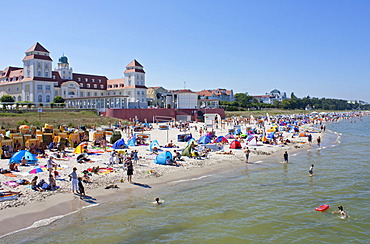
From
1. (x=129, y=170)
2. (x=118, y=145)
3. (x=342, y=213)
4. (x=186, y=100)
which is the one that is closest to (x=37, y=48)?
(x=186, y=100)

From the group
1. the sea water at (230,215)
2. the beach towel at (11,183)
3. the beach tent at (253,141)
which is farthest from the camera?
the beach tent at (253,141)

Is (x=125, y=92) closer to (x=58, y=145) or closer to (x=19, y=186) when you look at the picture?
(x=58, y=145)

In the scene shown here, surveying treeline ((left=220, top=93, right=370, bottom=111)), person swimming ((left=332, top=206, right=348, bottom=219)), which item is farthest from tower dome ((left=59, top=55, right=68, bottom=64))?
person swimming ((left=332, top=206, right=348, bottom=219))

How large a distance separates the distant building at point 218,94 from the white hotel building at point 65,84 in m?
42.2

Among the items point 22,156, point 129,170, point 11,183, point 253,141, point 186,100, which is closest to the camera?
point 11,183

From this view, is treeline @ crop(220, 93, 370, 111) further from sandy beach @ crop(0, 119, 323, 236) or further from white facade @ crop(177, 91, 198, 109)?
sandy beach @ crop(0, 119, 323, 236)

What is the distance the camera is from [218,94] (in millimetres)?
125125

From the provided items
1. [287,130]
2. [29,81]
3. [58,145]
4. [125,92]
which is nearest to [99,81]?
[125,92]

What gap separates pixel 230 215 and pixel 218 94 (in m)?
114

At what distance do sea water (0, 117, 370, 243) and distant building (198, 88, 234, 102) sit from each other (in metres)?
98.1

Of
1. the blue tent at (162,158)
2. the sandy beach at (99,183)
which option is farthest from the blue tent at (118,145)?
the blue tent at (162,158)

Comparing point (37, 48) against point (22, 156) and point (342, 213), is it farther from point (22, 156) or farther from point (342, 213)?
point (342, 213)

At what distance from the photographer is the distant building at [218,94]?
116m

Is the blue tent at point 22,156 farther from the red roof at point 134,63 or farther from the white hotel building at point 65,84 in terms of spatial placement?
the red roof at point 134,63
